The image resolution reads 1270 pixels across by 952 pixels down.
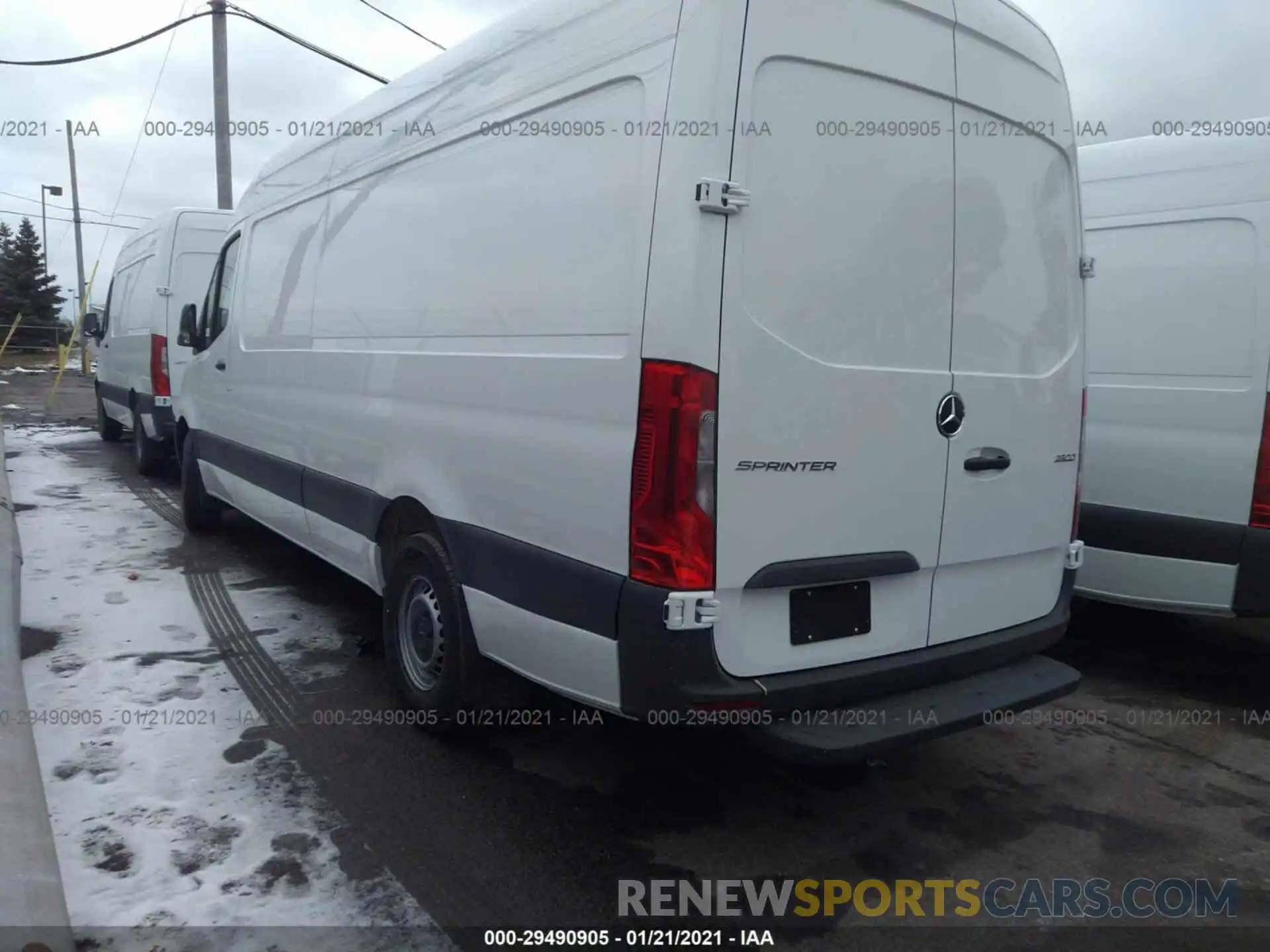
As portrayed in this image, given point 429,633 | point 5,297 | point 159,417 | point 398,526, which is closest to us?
point 429,633

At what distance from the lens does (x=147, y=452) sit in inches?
400

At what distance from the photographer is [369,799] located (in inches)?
131

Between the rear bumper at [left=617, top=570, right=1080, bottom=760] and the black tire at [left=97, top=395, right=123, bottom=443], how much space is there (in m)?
12.5

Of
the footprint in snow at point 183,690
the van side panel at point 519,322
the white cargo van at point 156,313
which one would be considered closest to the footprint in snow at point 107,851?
the footprint in snow at point 183,690

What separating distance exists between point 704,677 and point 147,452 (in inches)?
367

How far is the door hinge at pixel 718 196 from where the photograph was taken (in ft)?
8.27

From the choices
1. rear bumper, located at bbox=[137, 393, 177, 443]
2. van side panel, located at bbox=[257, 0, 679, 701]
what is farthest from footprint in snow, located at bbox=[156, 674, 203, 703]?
rear bumper, located at bbox=[137, 393, 177, 443]

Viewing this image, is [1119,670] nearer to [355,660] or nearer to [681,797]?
[681,797]

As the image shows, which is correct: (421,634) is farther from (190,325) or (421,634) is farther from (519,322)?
(190,325)

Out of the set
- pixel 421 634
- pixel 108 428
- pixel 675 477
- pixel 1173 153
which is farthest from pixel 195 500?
pixel 108 428

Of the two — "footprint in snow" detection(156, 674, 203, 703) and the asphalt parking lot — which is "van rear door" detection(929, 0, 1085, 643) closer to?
the asphalt parking lot

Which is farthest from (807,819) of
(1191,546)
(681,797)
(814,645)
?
(1191,546)

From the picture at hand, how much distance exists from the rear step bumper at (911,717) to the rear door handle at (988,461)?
72 centimetres

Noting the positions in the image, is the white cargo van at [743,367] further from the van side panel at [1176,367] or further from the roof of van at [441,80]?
the van side panel at [1176,367]
